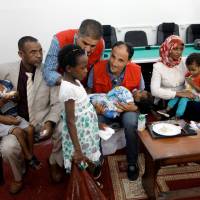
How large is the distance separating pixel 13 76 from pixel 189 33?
460 centimetres

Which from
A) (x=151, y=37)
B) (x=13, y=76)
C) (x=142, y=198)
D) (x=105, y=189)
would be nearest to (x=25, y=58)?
(x=13, y=76)

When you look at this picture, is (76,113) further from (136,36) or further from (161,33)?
(161,33)

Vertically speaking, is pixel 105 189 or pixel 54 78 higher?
pixel 54 78

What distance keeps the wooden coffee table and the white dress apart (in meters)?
0.39

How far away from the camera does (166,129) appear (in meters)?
2.12

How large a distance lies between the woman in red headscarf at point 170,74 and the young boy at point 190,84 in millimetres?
63

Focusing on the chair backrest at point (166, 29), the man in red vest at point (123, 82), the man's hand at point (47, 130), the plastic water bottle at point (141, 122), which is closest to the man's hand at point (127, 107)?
the man in red vest at point (123, 82)

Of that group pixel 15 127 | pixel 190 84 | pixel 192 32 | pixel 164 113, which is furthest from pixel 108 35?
pixel 15 127

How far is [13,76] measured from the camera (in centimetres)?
240

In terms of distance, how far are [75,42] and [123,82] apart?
1.96 ft

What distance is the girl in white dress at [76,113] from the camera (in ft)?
6.15

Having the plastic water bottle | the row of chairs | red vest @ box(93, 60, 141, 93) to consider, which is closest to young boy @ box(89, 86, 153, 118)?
red vest @ box(93, 60, 141, 93)

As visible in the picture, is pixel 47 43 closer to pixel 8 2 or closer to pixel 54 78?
pixel 8 2

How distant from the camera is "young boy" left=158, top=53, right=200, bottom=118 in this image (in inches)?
111
